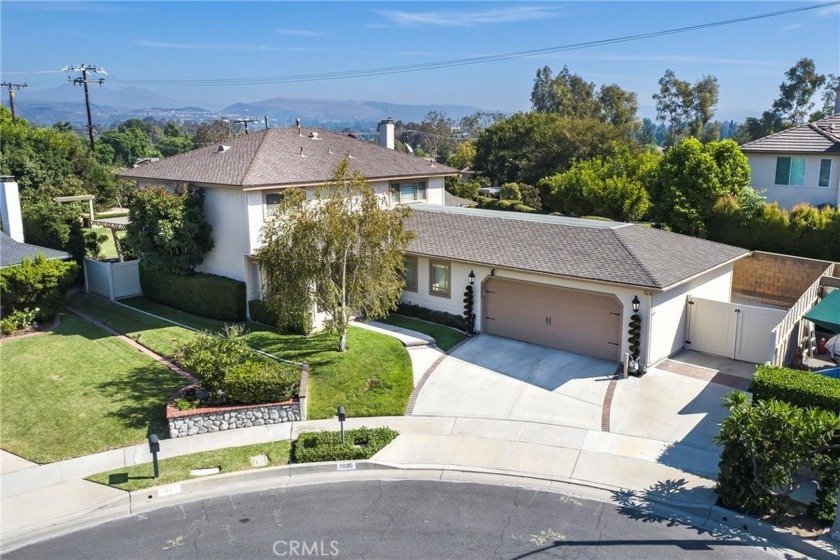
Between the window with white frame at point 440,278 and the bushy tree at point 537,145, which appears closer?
the window with white frame at point 440,278

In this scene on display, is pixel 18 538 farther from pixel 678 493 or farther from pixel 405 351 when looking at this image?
pixel 678 493

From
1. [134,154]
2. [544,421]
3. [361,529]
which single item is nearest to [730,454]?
[544,421]

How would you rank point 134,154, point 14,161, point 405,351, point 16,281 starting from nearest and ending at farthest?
point 405,351 < point 16,281 < point 14,161 < point 134,154

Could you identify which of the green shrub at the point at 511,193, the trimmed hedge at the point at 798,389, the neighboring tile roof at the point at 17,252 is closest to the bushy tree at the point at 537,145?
the green shrub at the point at 511,193

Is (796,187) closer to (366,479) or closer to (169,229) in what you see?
(366,479)

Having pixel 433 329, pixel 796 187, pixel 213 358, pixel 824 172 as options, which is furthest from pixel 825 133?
pixel 213 358

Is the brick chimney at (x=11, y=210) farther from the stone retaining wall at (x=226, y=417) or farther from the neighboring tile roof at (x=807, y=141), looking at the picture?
the neighboring tile roof at (x=807, y=141)
